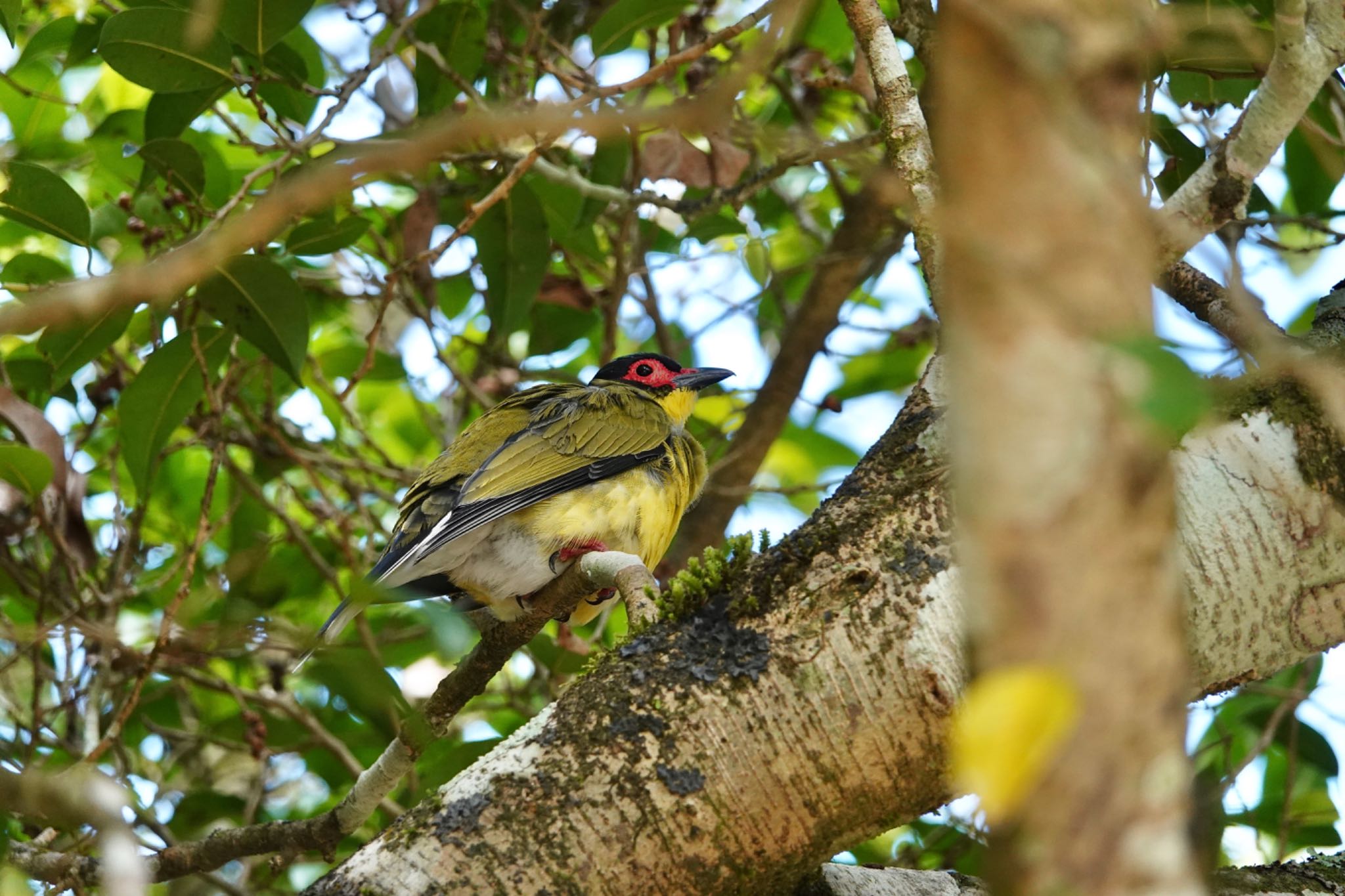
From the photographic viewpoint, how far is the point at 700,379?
534 centimetres

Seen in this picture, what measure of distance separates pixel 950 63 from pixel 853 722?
54.5 inches

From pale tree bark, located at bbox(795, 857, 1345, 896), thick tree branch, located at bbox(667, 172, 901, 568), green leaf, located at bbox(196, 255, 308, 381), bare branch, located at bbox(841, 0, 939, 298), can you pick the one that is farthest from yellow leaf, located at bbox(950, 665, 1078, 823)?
thick tree branch, located at bbox(667, 172, 901, 568)

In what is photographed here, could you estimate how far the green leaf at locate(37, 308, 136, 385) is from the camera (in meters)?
3.59

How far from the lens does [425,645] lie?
4828mm

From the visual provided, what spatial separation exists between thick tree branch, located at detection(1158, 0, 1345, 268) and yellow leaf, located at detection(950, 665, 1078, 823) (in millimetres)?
2171

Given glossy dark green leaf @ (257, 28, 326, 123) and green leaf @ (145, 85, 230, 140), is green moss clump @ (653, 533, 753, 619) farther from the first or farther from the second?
green leaf @ (145, 85, 230, 140)

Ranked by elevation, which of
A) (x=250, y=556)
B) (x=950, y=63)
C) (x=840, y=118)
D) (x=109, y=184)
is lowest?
(x=950, y=63)

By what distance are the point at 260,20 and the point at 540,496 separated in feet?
5.71

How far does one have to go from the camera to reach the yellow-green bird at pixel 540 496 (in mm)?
4301

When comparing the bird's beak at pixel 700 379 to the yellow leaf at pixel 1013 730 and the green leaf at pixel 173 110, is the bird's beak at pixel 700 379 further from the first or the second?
the yellow leaf at pixel 1013 730

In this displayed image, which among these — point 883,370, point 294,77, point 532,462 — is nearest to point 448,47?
point 294,77

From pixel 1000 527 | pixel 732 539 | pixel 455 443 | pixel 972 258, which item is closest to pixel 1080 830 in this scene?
pixel 1000 527

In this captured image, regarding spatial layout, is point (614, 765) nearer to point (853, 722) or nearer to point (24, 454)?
point (853, 722)

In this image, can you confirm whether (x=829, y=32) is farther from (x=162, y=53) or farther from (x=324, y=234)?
(x=162, y=53)
